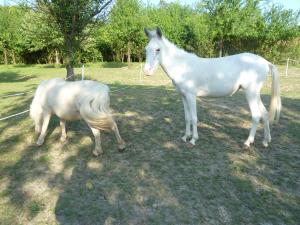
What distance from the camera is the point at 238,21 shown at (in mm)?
29797

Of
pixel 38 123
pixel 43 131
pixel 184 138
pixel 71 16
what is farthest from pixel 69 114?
pixel 71 16

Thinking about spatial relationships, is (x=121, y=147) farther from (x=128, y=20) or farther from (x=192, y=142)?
(x=128, y=20)

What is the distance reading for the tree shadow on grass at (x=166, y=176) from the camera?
3896mm

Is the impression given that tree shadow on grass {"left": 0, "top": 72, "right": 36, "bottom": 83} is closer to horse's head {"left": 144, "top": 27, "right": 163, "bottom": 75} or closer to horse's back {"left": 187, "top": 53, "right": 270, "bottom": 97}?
horse's head {"left": 144, "top": 27, "right": 163, "bottom": 75}

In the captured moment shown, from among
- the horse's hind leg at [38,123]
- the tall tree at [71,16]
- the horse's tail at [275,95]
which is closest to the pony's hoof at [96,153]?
the horse's hind leg at [38,123]

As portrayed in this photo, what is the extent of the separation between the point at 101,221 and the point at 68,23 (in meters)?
8.58

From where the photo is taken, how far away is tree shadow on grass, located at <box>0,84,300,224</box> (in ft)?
12.8

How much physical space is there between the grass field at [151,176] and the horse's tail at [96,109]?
685 mm

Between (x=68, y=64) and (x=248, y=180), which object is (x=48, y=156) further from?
(x=68, y=64)

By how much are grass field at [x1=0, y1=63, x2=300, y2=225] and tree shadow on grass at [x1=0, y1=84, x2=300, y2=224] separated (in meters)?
0.01

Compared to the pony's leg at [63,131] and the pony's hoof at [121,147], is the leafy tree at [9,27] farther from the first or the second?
the pony's hoof at [121,147]

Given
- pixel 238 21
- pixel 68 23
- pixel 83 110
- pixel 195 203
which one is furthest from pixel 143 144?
pixel 238 21

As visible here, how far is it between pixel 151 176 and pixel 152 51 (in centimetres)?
217

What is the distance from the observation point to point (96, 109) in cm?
507
